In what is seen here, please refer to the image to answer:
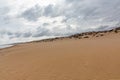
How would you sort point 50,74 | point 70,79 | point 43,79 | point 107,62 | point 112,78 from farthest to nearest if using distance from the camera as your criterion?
point 107,62, point 50,74, point 43,79, point 70,79, point 112,78

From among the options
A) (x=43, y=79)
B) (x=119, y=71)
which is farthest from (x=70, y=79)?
(x=119, y=71)

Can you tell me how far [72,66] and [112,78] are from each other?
12.4 feet

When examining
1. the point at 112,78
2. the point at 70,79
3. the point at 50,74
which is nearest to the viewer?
the point at 112,78

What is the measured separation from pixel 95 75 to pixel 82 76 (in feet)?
2.07

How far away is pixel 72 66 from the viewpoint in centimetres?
1359

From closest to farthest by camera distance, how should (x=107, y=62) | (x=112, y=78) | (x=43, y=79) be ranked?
(x=112, y=78), (x=43, y=79), (x=107, y=62)

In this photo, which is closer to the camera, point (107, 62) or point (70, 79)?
point (70, 79)

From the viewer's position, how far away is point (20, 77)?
12695mm

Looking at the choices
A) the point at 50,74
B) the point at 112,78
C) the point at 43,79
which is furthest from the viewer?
the point at 50,74

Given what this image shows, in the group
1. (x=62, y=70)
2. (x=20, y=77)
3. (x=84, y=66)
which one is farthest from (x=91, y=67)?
(x=20, y=77)

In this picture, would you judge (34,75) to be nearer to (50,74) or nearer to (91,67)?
(50,74)

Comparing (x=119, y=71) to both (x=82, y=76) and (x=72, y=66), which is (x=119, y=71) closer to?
(x=82, y=76)

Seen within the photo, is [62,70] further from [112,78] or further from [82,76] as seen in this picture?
[112,78]

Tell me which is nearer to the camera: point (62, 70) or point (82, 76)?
point (82, 76)
